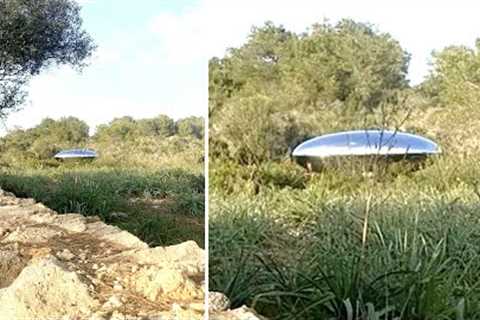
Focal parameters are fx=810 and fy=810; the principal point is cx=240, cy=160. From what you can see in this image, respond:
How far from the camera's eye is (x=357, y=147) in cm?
427

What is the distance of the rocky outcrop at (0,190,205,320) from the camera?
3.10 metres

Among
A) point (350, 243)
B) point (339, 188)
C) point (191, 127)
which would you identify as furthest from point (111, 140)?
point (339, 188)

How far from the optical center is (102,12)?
3439 millimetres

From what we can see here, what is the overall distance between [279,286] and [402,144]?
146 centimetres

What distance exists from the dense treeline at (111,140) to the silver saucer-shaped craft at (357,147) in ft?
3.65

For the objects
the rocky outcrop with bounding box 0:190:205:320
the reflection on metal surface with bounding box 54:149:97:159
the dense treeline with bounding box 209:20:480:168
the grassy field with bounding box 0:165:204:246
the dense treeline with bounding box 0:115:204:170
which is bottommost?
the rocky outcrop with bounding box 0:190:205:320

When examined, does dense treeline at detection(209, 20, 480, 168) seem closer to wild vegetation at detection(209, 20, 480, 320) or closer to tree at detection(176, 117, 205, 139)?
wild vegetation at detection(209, 20, 480, 320)

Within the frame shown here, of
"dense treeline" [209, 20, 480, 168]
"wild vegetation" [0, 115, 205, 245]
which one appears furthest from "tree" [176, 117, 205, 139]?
"dense treeline" [209, 20, 480, 168]

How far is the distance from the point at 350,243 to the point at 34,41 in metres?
1.61

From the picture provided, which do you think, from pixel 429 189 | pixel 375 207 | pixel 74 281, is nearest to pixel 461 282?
pixel 375 207

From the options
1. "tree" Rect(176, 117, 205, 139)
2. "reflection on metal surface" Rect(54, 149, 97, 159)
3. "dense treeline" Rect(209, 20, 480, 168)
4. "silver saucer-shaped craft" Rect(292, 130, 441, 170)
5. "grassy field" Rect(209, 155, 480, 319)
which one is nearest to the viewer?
"grassy field" Rect(209, 155, 480, 319)

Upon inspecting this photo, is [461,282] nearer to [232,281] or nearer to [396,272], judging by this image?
[396,272]

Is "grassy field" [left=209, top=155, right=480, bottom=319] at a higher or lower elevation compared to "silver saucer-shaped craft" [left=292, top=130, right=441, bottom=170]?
lower

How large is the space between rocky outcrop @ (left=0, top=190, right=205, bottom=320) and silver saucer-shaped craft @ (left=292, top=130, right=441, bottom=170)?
128 cm
